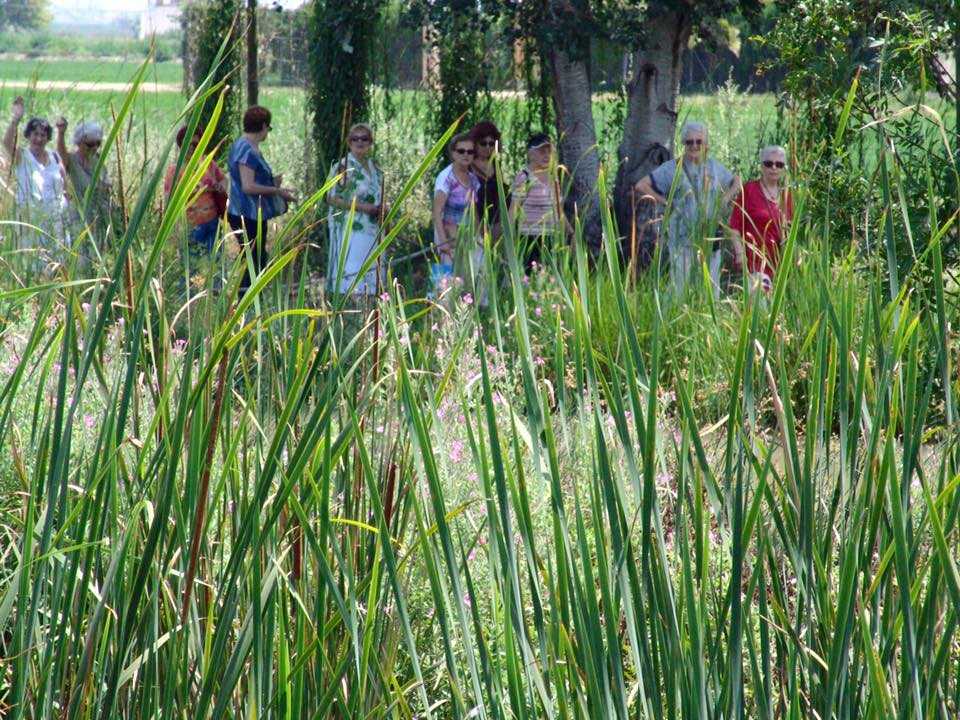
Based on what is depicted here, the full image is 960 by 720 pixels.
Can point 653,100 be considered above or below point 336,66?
below

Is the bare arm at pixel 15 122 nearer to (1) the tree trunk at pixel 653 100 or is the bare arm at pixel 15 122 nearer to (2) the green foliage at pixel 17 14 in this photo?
(1) the tree trunk at pixel 653 100

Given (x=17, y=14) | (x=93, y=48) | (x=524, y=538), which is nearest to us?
(x=524, y=538)

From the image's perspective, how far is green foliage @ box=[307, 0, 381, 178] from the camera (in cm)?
1017

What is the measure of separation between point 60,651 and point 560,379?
631 mm

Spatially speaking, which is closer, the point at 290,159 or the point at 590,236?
the point at 590,236

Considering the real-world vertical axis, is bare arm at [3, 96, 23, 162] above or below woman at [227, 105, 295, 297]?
above

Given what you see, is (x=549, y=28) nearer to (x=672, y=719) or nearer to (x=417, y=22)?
(x=417, y=22)

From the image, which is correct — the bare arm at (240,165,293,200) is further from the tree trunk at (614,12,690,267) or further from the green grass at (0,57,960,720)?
the green grass at (0,57,960,720)

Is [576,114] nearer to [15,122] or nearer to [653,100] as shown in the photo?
[653,100]

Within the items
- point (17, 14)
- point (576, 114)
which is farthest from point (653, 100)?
point (17, 14)

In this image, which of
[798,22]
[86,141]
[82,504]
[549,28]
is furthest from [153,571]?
[549,28]

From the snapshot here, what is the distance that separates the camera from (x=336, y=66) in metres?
10.6

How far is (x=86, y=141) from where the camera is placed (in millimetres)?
6086

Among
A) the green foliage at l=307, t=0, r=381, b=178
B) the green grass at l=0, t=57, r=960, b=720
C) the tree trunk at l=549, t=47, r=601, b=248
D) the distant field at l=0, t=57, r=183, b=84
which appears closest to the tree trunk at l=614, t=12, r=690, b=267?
the tree trunk at l=549, t=47, r=601, b=248
